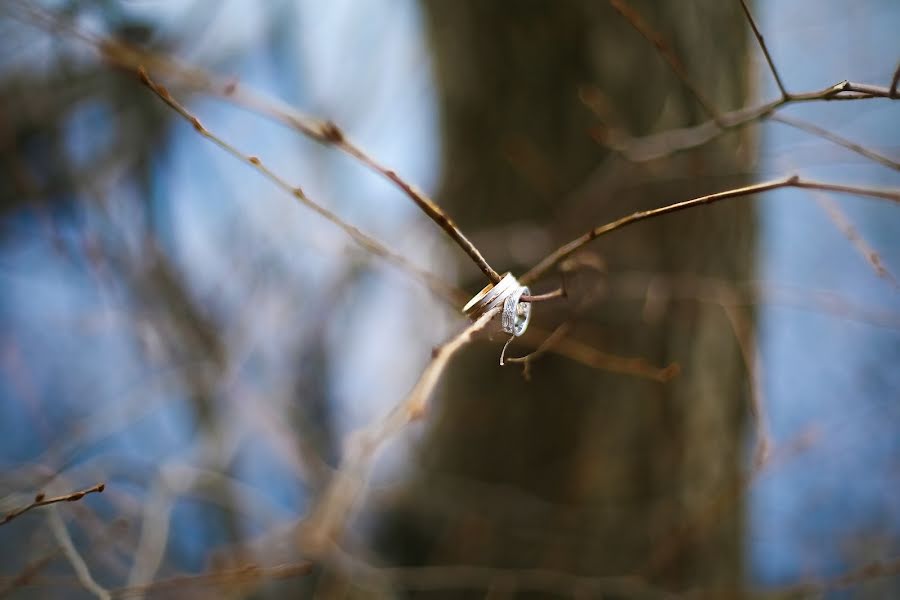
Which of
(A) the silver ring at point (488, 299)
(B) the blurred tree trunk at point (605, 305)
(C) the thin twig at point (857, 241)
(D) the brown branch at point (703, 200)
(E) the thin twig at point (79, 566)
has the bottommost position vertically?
(E) the thin twig at point (79, 566)

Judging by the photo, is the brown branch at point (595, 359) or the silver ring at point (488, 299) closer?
the silver ring at point (488, 299)

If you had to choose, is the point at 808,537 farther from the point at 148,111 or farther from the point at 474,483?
the point at 148,111

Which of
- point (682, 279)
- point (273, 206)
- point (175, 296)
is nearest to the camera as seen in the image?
point (682, 279)

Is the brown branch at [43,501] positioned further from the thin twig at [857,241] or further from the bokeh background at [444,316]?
the thin twig at [857,241]

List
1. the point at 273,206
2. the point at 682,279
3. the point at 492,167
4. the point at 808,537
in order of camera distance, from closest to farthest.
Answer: the point at 682,279 < the point at 492,167 < the point at 273,206 < the point at 808,537

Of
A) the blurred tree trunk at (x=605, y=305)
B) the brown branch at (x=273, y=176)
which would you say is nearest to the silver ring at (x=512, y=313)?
the brown branch at (x=273, y=176)

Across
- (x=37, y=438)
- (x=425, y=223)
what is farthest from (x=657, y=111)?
(x=37, y=438)

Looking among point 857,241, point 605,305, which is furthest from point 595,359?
point 857,241
